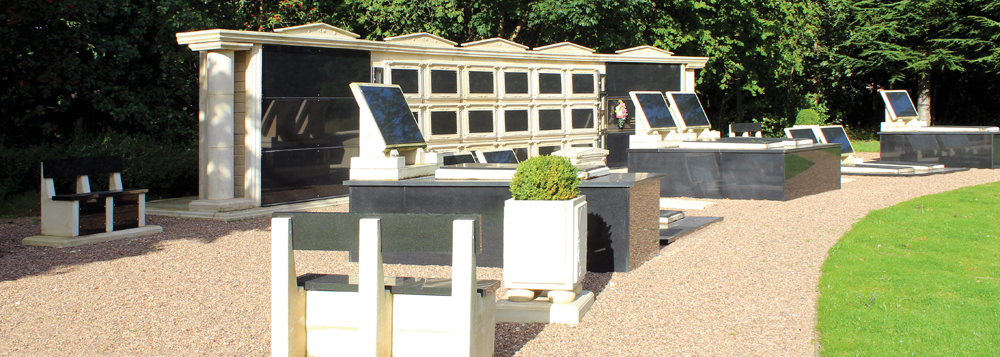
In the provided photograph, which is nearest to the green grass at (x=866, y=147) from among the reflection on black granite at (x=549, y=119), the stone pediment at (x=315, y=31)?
the reflection on black granite at (x=549, y=119)

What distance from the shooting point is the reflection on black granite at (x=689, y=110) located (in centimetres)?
1438

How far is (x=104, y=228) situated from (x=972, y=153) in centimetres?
1694

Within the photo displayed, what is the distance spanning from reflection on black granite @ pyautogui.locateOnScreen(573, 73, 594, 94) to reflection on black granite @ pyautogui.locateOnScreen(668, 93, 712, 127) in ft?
11.1

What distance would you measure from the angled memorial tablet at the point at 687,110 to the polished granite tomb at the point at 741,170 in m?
1.13

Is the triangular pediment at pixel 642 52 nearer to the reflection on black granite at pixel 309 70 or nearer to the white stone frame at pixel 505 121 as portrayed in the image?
the white stone frame at pixel 505 121

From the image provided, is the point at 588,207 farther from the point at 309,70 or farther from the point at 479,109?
the point at 479,109

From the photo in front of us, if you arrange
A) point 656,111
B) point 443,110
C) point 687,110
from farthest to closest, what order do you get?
point 443,110 → point 687,110 → point 656,111

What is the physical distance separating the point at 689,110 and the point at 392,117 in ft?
25.6

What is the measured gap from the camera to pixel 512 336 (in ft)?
16.9

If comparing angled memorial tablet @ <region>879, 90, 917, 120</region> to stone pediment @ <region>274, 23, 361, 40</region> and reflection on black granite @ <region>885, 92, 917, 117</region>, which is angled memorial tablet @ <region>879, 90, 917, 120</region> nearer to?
reflection on black granite @ <region>885, 92, 917, 117</region>

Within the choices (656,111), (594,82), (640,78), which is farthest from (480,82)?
(640,78)

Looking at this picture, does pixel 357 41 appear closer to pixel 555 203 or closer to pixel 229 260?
pixel 229 260

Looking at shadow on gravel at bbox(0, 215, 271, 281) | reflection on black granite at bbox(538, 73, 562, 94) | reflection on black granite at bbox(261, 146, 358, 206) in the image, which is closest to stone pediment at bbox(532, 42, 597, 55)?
reflection on black granite at bbox(538, 73, 562, 94)

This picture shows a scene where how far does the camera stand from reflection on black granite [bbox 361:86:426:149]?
7.79 meters
